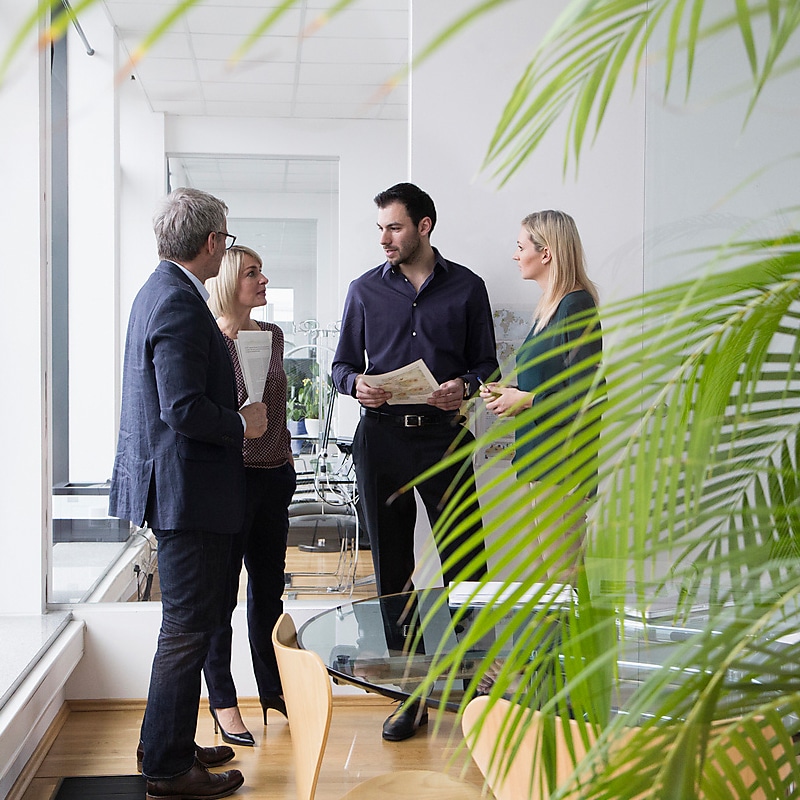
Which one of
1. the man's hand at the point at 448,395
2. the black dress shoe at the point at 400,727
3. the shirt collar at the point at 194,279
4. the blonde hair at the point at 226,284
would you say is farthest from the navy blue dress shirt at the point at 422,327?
the black dress shoe at the point at 400,727

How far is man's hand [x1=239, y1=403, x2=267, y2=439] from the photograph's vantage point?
10.0ft

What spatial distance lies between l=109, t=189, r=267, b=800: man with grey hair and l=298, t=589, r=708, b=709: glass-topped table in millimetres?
421

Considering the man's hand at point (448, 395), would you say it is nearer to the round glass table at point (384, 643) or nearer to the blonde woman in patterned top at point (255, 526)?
the blonde woman in patterned top at point (255, 526)

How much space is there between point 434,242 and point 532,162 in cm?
52

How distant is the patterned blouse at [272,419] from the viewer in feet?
11.5

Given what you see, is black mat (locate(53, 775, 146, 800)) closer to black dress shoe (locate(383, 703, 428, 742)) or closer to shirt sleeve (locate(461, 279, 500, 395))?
black dress shoe (locate(383, 703, 428, 742))

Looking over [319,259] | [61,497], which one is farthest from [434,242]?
[61,497]

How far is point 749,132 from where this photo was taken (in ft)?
5.90

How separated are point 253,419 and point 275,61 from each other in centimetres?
176

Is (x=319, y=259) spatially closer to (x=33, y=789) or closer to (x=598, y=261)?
(x=598, y=261)

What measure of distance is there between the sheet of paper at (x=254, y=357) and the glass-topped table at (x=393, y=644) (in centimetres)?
75

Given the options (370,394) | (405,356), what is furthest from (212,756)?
(405,356)

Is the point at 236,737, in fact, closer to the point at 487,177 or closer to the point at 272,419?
the point at 272,419

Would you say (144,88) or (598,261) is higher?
(144,88)
